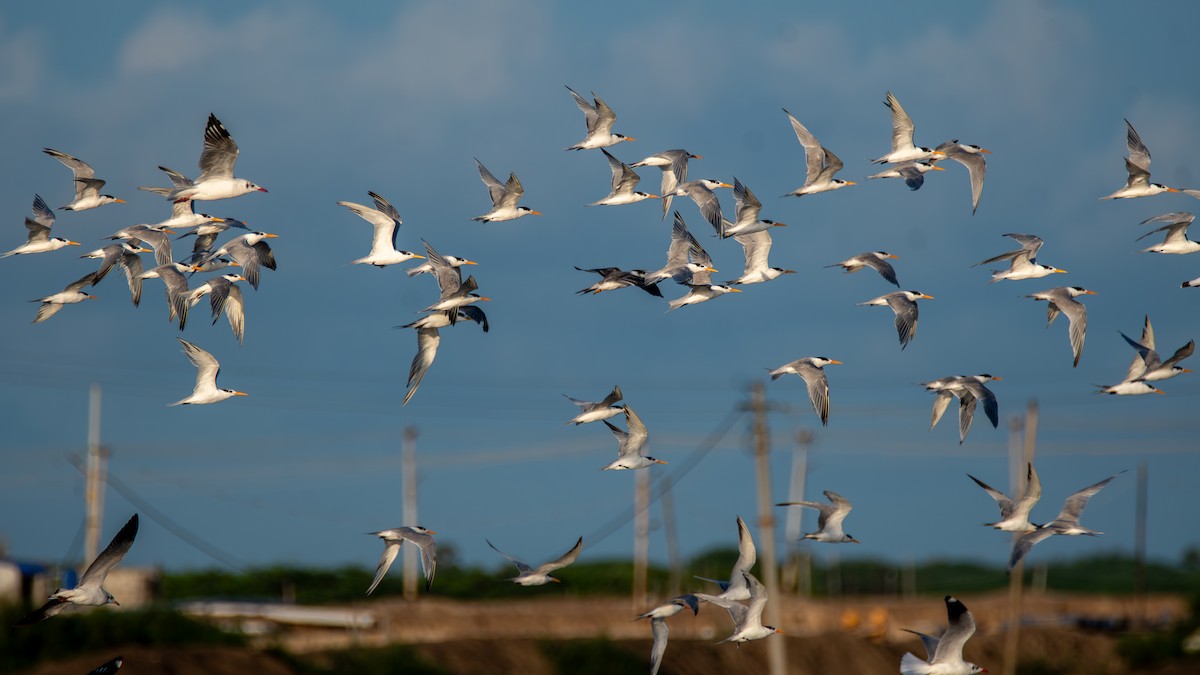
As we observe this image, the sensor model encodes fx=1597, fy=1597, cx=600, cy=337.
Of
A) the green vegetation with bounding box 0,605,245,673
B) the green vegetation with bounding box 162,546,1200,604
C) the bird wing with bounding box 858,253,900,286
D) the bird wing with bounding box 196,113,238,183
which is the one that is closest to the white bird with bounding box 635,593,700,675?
the bird wing with bounding box 858,253,900,286

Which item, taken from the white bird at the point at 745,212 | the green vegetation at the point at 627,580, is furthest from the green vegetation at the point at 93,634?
the white bird at the point at 745,212

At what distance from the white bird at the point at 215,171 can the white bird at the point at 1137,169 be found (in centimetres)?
1539

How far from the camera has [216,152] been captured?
84.4ft

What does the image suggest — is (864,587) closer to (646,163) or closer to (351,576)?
(351,576)

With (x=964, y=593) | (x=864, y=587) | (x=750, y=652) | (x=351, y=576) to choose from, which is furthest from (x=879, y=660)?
(x=864, y=587)

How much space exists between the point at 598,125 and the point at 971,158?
6884 millimetres

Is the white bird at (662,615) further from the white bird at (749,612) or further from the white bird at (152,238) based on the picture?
the white bird at (152,238)

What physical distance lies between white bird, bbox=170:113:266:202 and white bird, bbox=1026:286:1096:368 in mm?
13707

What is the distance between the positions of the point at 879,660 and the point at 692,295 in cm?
3711

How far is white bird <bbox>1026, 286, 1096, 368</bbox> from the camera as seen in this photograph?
2789 centimetres

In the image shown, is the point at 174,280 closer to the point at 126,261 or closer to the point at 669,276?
the point at 126,261

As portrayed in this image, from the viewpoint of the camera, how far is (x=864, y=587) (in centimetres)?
10912

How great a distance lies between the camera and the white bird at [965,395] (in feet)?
87.5

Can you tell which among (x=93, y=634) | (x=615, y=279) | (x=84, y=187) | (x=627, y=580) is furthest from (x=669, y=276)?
(x=627, y=580)
